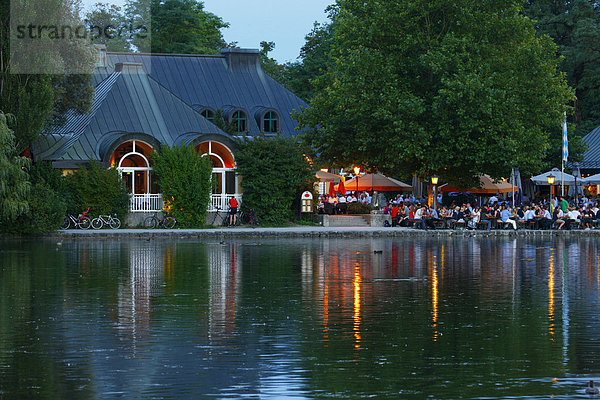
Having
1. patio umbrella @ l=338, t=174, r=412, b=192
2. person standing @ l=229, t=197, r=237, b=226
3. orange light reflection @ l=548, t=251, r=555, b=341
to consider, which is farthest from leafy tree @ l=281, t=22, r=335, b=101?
orange light reflection @ l=548, t=251, r=555, b=341

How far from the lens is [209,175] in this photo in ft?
150

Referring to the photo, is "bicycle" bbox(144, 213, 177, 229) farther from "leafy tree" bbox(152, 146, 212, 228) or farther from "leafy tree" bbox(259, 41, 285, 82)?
"leafy tree" bbox(259, 41, 285, 82)

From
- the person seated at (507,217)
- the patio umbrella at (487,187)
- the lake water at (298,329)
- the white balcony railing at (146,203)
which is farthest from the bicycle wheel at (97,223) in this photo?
the patio umbrella at (487,187)

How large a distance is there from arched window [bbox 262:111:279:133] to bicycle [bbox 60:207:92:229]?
19665 mm

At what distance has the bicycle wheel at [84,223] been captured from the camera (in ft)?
142

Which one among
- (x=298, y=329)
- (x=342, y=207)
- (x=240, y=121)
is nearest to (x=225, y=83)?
(x=240, y=121)

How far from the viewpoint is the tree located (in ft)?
152

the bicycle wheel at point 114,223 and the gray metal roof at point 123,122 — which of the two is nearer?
the bicycle wheel at point 114,223

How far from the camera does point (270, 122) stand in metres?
60.8

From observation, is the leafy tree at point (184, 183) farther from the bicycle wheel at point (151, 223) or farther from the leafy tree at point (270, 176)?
the leafy tree at point (270, 176)

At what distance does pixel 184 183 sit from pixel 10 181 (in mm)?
9808

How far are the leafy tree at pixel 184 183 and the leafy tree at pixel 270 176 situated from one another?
8.53ft

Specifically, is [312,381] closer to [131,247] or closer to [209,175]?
[131,247]

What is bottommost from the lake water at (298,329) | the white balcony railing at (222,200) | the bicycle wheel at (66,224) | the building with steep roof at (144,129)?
the lake water at (298,329)
